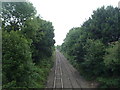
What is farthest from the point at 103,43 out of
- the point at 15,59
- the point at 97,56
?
the point at 15,59

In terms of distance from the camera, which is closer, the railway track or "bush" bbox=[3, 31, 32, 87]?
"bush" bbox=[3, 31, 32, 87]

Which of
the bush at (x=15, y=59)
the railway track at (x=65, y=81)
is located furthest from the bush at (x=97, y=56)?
the bush at (x=15, y=59)

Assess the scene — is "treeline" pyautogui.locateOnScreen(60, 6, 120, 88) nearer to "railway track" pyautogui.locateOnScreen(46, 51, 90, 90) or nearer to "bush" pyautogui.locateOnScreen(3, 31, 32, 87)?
"railway track" pyautogui.locateOnScreen(46, 51, 90, 90)

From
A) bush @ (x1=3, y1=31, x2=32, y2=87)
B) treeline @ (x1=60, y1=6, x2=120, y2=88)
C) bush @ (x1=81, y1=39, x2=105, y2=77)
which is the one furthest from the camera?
bush @ (x1=81, y1=39, x2=105, y2=77)

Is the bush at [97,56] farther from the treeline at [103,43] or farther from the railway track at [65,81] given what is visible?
the railway track at [65,81]

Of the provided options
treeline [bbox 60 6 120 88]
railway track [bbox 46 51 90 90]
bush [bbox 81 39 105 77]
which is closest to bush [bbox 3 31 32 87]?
treeline [bbox 60 6 120 88]

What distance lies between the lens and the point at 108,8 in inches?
947

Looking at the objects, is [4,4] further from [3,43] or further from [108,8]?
[108,8]

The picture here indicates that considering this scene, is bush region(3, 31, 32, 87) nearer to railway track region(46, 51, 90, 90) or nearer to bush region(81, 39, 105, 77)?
railway track region(46, 51, 90, 90)

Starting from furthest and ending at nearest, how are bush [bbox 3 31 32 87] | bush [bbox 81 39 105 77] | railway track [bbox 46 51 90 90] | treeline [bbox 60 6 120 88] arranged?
railway track [bbox 46 51 90 90], bush [bbox 81 39 105 77], treeline [bbox 60 6 120 88], bush [bbox 3 31 32 87]

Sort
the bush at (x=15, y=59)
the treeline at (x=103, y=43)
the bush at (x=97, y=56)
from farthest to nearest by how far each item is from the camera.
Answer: the bush at (x=97, y=56)
the treeline at (x=103, y=43)
the bush at (x=15, y=59)

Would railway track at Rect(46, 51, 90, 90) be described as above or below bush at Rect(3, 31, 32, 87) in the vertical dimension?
below

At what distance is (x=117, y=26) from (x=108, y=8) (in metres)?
3.41

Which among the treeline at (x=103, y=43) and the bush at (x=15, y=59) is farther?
the treeline at (x=103, y=43)
